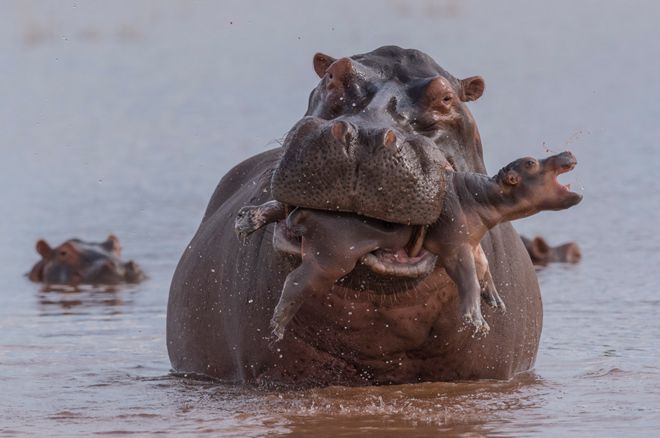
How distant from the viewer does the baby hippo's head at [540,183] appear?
534 centimetres

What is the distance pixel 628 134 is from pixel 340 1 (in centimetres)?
1635

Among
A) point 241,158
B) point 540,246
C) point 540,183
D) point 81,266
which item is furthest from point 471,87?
point 241,158

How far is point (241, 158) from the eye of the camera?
17.5m

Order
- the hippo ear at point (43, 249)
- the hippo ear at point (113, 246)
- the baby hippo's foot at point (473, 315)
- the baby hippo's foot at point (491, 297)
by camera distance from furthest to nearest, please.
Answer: the hippo ear at point (113, 246) → the hippo ear at point (43, 249) → the baby hippo's foot at point (491, 297) → the baby hippo's foot at point (473, 315)

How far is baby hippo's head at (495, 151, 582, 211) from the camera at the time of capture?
210 inches

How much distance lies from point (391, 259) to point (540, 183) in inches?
23.8

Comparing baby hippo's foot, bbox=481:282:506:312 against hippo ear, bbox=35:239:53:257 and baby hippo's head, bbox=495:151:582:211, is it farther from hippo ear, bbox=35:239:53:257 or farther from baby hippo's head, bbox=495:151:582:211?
hippo ear, bbox=35:239:53:257

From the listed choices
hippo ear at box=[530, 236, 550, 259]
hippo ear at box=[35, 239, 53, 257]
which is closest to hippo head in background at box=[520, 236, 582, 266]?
hippo ear at box=[530, 236, 550, 259]

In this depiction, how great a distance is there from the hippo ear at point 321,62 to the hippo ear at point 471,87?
56cm

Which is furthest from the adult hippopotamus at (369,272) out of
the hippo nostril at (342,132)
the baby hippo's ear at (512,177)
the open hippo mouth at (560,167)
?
the open hippo mouth at (560,167)

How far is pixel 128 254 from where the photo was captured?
12820mm

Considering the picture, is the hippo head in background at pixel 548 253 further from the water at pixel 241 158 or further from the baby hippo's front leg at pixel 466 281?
the baby hippo's front leg at pixel 466 281

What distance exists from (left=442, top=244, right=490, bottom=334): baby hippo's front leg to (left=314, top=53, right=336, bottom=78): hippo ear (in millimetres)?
1521

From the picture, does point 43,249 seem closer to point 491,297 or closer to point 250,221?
point 250,221
